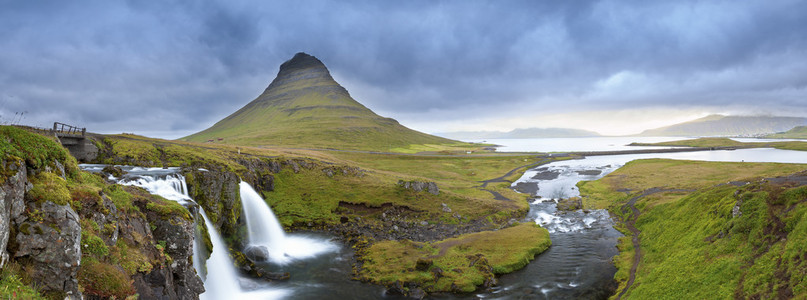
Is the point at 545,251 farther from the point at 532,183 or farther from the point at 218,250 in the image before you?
the point at 532,183

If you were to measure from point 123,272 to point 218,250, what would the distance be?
18742mm

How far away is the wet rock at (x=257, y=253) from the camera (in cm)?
4347

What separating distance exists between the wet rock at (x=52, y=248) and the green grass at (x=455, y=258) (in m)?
27.5

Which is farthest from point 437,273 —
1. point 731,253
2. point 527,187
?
point 527,187

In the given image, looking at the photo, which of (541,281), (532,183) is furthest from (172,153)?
(532,183)

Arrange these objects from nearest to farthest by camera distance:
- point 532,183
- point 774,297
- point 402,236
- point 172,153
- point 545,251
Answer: point 774,297
point 545,251
point 402,236
point 172,153
point 532,183

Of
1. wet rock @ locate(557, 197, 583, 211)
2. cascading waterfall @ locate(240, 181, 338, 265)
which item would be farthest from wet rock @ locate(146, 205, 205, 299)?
wet rock @ locate(557, 197, 583, 211)

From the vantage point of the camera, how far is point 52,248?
1401 cm

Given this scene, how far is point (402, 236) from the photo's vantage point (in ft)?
180

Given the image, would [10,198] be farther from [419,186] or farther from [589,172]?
[589,172]

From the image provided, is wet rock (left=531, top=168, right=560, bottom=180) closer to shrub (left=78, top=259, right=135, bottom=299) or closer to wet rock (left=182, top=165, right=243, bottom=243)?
wet rock (left=182, top=165, right=243, bottom=243)

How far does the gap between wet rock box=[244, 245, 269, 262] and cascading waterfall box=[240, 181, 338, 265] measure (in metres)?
0.75

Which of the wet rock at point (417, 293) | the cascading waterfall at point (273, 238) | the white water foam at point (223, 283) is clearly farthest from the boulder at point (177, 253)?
the cascading waterfall at point (273, 238)

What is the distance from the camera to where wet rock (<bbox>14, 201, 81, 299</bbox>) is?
13508mm
